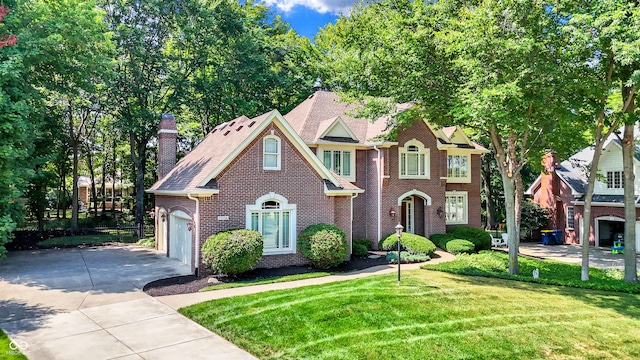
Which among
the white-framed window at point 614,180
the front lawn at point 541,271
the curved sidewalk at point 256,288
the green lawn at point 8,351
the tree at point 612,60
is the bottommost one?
the front lawn at point 541,271

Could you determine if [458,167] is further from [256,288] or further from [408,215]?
[256,288]

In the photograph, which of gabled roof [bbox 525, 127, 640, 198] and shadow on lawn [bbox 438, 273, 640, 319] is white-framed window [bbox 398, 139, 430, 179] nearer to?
shadow on lawn [bbox 438, 273, 640, 319]

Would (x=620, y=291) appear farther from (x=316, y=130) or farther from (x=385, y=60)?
(x=316, y=130)

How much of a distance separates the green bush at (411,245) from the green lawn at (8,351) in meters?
15.4

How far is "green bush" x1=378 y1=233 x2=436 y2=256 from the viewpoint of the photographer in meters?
19.9

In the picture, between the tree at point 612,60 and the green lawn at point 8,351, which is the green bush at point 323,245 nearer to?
the tree at point 612,60

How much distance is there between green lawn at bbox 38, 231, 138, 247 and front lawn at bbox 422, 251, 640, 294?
1936 cm

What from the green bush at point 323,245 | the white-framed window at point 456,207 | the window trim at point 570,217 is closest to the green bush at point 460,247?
the white-framed window at point 456,207

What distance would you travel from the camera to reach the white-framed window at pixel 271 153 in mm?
16266

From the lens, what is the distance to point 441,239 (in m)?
22.6

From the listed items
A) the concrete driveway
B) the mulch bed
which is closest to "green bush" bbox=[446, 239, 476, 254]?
the mulch bed

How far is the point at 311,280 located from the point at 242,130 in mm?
7174

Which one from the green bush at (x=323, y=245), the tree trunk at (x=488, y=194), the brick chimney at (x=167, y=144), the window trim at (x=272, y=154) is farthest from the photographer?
the tree trunk at (x=488, y=194)

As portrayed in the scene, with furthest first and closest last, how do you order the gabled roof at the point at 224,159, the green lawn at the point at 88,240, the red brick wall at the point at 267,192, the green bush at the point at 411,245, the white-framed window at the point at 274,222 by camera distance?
the green lawn at the point at 88,240
the green bush at the point at 411,245
the white-framed window at the point at 274,222
the red brick wall at the point at 267,192
the gabled roof at the point at 224,159
